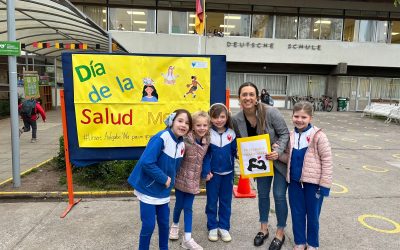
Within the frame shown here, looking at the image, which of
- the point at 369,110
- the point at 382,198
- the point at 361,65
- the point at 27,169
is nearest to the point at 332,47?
the point at 361,65

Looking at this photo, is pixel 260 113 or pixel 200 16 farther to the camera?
pixel 200 16

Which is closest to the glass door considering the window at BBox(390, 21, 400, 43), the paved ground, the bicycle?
the bicycle

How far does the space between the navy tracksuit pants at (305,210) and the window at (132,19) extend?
19.0 metres

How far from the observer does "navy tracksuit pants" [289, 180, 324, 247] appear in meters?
3.24

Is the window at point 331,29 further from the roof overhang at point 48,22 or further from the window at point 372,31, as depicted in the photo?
the roof overhang at point 48,22

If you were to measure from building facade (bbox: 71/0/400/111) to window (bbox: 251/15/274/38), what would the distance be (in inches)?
2.5

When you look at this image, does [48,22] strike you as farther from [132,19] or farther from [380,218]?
[132,19]

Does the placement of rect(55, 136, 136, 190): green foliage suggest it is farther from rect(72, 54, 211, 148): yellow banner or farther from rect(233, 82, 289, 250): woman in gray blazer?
rect(233, 82, 289, 250): woman in gray blazer

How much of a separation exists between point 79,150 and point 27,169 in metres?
2.59

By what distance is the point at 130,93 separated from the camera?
441 cm

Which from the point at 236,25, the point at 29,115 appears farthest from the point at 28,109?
the point at 236,25

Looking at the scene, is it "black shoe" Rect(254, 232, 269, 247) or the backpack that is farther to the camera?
the backpack

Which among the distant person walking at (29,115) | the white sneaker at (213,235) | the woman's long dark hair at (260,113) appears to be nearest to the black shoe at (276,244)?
the white sneaker at (213,235)

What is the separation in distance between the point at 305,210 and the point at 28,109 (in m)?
8.63
